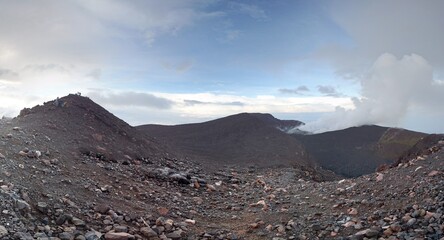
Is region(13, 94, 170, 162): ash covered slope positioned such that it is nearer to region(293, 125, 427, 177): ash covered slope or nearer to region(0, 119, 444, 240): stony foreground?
region(0, 119, 444, 240): stony foreground

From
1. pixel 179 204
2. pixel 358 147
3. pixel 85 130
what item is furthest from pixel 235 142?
pixel 179 204

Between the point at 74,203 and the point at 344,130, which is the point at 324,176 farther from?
the point at 74,203

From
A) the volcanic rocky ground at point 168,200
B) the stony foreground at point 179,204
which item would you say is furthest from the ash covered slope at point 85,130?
the stony foreground at point 179,204

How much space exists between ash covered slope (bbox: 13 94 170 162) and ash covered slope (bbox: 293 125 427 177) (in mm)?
13049

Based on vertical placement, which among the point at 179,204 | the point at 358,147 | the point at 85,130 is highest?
the point at 85,130

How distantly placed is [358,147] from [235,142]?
9297mm

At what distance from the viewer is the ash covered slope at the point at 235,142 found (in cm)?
2031

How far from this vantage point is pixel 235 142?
2516 cm

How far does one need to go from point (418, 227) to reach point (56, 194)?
6.32 m

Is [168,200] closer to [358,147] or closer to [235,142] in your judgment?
[235,142]

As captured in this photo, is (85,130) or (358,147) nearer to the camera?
→ (85,130)

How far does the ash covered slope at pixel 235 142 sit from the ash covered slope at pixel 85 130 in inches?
137

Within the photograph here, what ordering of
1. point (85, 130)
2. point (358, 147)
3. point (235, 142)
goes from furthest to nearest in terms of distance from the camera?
point (358, 147) < point (235, 142) < point (85, 130)

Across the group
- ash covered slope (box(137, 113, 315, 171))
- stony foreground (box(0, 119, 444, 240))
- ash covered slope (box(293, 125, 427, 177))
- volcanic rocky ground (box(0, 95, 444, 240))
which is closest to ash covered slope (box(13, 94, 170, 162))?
volcanic rocky ground (box(0, 95, 444, 240))
